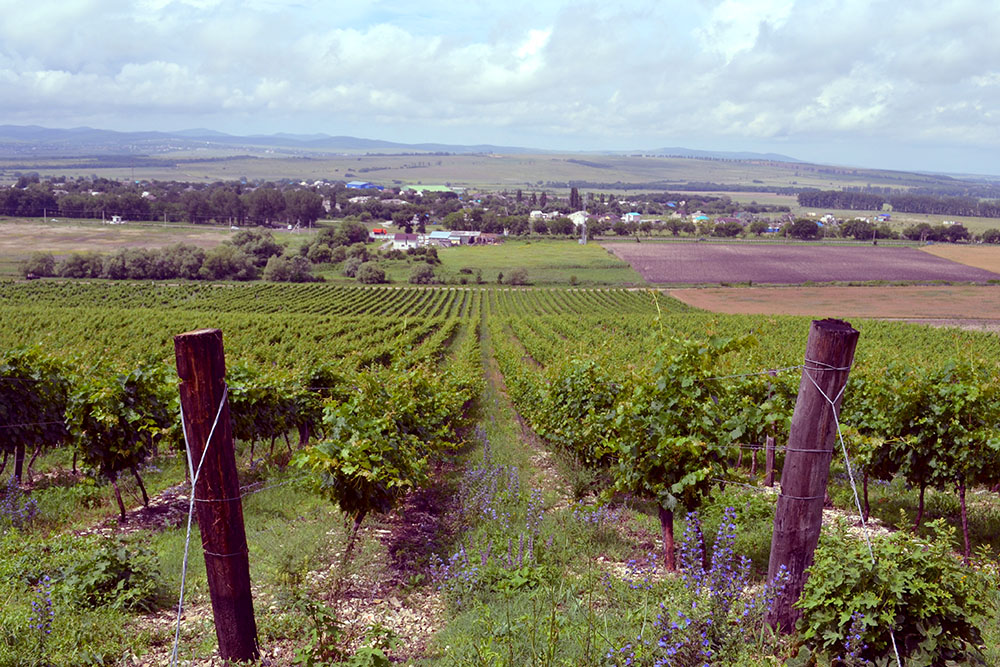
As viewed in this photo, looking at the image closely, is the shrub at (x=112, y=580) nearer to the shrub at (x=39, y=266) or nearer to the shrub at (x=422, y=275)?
the shrub at (x=422, y=275)

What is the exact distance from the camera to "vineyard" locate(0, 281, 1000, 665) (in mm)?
4105

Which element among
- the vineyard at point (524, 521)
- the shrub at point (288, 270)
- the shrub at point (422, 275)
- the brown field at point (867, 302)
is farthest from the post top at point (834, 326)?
the shrub at point (288, 270)

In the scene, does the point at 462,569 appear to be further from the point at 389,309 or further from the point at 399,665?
the point at 389,309

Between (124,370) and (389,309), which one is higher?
(124,370)

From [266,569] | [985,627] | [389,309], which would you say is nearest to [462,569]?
[266,569]

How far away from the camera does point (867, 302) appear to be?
66062 millimetres

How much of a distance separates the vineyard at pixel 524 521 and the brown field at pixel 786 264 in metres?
74.9

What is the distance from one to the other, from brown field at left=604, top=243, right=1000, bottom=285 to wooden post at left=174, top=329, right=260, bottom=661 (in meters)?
82.4

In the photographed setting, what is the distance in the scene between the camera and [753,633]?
4.50 m

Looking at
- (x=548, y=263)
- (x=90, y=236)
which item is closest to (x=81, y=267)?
(x=90, y=236)

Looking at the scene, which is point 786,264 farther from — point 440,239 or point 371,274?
point 440,239

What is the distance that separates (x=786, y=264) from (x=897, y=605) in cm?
9899

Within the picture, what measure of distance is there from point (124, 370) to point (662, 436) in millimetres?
8923

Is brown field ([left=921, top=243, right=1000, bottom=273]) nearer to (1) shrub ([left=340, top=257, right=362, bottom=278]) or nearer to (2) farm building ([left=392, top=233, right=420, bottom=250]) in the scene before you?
(2) farm building ([left=392, top=233, right=420, bottom=250])
